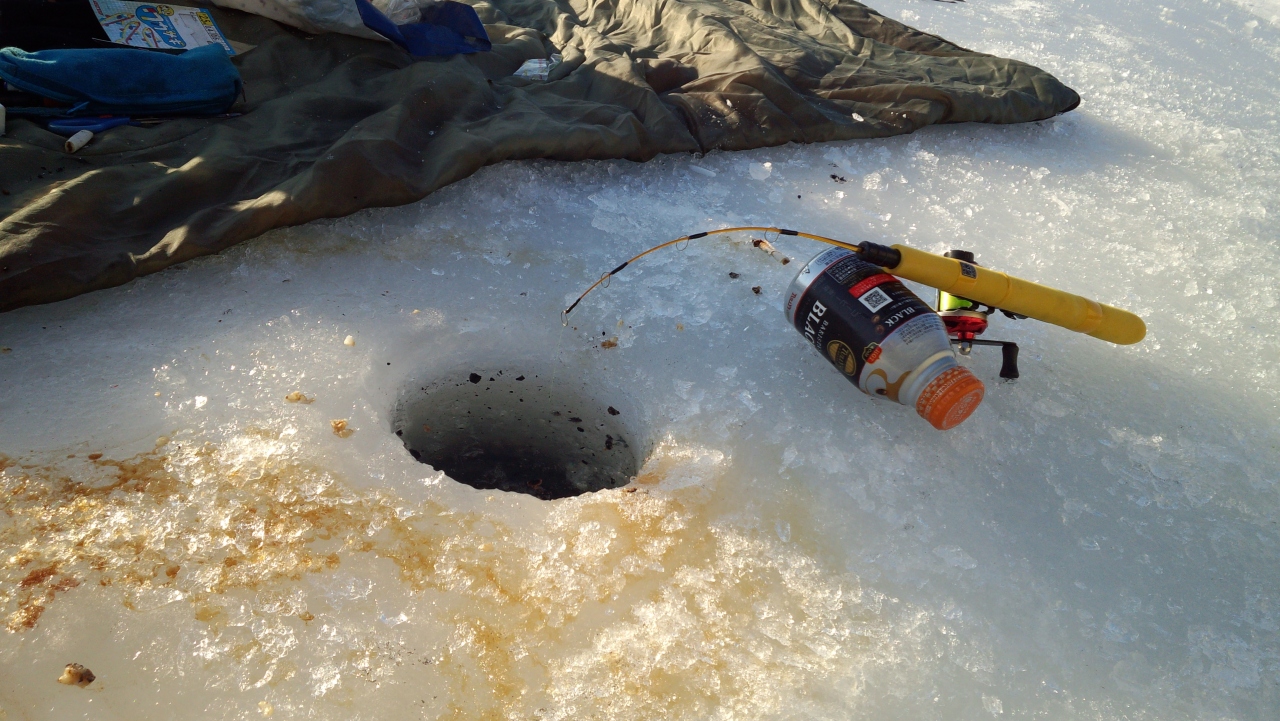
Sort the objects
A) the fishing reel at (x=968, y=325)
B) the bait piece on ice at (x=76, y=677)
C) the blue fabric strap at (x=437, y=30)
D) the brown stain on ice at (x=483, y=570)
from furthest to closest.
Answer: the blue fabric strap at (x=437, y=30), the fishing reel at (x=968, y=325), the brown stain on ice at (x=483, y=570), the bait piece on ice at (x=76, y=677)

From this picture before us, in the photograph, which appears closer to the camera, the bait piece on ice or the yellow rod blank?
the bait piece on ice

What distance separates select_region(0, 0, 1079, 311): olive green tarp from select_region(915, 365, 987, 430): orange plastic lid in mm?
1382

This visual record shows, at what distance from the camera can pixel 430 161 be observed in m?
2.36

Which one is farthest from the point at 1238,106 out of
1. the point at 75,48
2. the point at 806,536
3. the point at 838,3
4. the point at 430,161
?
the point at 75,48

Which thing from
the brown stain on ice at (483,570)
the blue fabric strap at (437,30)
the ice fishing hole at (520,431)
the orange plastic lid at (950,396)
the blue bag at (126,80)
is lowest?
the ice fishing hole at (520,431)

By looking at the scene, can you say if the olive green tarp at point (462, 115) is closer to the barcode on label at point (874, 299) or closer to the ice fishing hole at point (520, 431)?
the ice fishing hole at point (520, 431)

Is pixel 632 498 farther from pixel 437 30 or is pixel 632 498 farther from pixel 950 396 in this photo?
pixel 437 30

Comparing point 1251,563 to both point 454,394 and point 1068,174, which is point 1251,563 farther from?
point 454,394

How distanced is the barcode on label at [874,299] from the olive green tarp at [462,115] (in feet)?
3.84

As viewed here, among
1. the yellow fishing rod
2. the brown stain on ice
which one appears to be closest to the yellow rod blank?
the yellow fishing rod

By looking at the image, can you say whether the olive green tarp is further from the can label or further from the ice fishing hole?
the can label

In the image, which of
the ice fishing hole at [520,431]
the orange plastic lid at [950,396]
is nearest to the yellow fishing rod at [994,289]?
the orange plastic lid at [950,396]

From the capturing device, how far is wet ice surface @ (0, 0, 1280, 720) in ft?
4.53

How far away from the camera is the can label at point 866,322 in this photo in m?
1.71
